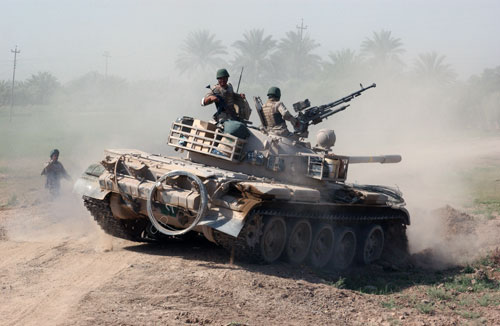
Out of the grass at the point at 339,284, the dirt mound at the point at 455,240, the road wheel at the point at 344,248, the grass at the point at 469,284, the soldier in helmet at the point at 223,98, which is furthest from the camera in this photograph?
the dirt mound at the point at 455,240

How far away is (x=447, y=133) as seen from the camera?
154 ft

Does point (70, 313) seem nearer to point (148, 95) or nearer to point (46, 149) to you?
point (46, 149)

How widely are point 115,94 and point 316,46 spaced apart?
22.1 metres

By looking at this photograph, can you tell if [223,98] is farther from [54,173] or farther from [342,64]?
[342,64]

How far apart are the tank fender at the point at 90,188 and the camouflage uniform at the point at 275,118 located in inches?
131

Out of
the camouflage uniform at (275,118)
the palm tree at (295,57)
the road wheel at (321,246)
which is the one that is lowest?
the road wheel at (321,246)

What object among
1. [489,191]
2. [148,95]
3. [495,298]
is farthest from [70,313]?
[148,95]

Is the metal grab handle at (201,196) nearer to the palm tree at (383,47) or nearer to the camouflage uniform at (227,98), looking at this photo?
the camouflage uniform at (227,98)

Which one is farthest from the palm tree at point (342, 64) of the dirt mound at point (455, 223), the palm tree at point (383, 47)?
the dirt mound at point (455, 223)

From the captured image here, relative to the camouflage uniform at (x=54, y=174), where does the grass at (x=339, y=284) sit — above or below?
below

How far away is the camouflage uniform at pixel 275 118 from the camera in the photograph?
1352 cm

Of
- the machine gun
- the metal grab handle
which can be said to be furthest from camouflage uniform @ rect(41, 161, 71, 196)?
the metal grab handle

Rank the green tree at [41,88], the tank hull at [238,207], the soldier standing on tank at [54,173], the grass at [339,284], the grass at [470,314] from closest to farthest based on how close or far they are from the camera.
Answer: the grass at [470,314], the tank hull at [238,207], the grass at [339,284], the soldier standing on tank at [54,173], the green tree at [41,88]

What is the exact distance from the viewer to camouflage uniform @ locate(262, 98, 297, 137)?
1352 centimetres
